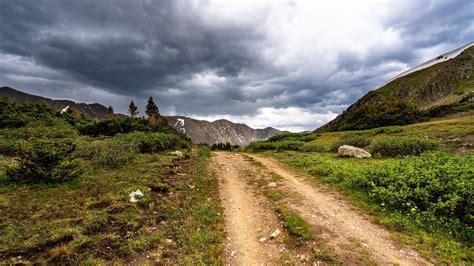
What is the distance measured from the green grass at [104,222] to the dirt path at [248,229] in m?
0.51

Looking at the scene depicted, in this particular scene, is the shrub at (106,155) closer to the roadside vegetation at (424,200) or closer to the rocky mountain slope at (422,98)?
the roadside vegetation at (424,200)

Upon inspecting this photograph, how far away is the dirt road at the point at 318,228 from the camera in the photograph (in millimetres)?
6469

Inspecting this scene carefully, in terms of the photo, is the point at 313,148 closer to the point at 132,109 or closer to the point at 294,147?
the point at 294,147

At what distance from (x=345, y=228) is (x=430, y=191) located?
426 cm

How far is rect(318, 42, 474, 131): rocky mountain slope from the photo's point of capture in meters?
54.0

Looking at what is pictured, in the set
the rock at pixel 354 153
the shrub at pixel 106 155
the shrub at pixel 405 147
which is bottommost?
the shrub at pixel 106 155

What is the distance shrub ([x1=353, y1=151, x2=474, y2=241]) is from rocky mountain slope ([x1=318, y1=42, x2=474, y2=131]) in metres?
49.1

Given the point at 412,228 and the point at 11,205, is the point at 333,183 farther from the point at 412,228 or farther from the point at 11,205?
the point at 11,205

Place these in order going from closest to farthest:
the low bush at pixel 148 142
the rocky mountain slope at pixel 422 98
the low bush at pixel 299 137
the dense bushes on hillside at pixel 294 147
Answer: the low bush at pixel 148 142 → the dense bushes on hillside at pixel 294 147 → the low bush at pixel 299 137 → the rocky mountain slope at pixel 422 98

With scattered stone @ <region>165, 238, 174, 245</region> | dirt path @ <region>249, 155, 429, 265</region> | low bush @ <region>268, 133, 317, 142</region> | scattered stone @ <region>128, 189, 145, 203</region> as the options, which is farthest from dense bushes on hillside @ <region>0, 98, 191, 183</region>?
low bush @ <region>268, 133, 317, 142</region>

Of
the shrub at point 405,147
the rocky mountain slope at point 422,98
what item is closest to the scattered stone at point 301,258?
the shrub at point 405,147

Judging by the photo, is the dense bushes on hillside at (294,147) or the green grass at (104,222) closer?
the green grass at (104,222)

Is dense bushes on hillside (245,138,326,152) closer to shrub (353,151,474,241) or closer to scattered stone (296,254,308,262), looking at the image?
shrub (353,151,474,241)

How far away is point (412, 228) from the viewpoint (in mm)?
7801
